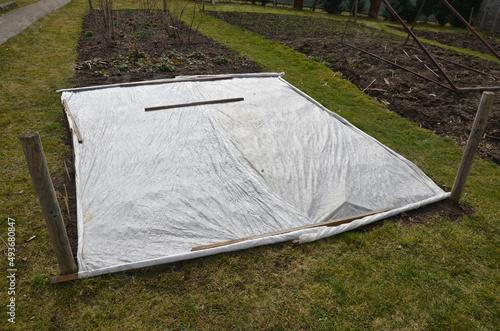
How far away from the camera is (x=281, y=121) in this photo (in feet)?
15.1

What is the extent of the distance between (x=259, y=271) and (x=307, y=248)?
1.61ft

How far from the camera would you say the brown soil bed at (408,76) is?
5.14 m

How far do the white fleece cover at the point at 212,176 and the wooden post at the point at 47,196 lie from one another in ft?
0.56

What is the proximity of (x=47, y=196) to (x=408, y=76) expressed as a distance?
22.7 ft

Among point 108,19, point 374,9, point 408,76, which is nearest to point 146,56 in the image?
point 108,19

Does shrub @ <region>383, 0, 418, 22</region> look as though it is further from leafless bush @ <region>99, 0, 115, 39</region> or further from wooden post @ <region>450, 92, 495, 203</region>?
wooden post @ <region>450, 92, 495, 203</region>

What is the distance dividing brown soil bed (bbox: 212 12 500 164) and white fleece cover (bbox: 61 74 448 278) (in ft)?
5.62

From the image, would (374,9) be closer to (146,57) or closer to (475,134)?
(146,57)

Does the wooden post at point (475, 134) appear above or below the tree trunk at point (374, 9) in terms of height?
below

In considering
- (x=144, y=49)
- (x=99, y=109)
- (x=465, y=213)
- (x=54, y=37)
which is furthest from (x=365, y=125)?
(x=54, y=37)

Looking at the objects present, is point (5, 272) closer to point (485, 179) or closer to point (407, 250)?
point (407, 250)

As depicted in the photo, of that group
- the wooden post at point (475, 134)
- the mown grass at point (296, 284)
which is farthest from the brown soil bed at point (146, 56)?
the wooden post at point (475, 134)

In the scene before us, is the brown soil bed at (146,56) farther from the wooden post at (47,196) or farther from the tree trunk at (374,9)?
the tree trunk at (374,9)

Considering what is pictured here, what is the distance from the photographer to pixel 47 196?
2.07m
